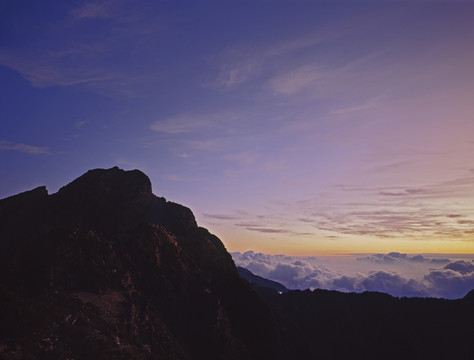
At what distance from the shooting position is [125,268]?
91562 mm

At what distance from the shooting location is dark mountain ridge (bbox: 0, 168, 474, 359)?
6309 cm

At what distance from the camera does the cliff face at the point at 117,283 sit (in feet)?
197

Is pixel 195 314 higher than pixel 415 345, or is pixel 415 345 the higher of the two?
pixel 195 314

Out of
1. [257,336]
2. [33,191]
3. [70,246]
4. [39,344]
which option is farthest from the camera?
[33,191]

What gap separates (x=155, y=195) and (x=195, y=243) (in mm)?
38199

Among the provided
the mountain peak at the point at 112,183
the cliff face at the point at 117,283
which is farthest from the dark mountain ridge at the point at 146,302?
the mountain peak at the point at 112,183

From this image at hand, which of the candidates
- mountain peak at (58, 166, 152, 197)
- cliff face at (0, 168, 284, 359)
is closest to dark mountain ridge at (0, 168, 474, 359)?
cliff face at (0, 168, 284, 359)

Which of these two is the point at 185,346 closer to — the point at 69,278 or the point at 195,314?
the point at 195,314

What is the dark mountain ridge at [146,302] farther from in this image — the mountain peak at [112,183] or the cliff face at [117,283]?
the mountain peak at [112,183]

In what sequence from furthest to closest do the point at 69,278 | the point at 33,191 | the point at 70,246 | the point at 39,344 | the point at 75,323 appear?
the point at 33,191
the point at 70,246
the point at 69,278
the point at 75,323
the point at 39,344

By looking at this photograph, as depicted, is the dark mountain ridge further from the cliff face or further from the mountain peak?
the mountain peak

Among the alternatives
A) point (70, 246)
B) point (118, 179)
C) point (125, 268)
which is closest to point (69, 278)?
point (70, 246)

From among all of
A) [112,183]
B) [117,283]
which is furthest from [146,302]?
[112,183]

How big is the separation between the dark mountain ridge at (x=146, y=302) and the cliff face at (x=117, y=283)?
0.34 metres
